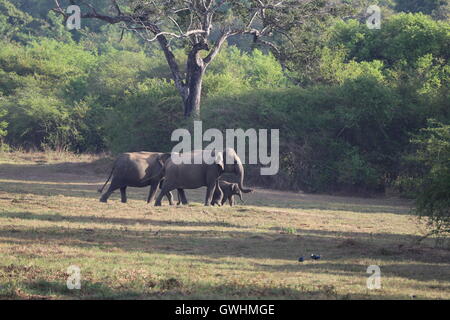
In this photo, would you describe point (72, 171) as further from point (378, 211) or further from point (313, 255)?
point (313, 255)

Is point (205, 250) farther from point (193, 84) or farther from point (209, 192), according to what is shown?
point (193, 84)

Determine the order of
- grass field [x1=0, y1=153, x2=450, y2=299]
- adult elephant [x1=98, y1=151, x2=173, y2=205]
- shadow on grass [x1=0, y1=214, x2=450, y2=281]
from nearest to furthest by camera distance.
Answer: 1. grass field [x1=0, y1=153, x2=450, y2=299]
2. shadow on grass [x1=0, y1=214, x2=450, y2=281]
3. adult elephant [x1=98, y1=151, x2=173, y2=205]

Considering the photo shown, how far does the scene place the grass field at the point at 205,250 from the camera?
1123cm

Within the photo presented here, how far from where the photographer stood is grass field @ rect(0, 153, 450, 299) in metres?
11.2

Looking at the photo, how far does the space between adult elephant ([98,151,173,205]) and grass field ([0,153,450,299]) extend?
69cm

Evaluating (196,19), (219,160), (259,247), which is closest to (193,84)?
(196,19)

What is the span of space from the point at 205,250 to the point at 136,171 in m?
8.50

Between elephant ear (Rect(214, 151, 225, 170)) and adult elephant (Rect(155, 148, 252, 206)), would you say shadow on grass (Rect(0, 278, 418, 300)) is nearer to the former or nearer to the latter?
adult elephant (Rect(155, 148, 252, 206))

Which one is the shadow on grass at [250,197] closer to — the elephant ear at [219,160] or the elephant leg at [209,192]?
the elephant leg at [209,192]

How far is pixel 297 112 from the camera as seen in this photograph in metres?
33.5

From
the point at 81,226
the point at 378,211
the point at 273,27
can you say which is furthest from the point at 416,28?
the point at 81,226

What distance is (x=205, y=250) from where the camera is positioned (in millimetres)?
15312

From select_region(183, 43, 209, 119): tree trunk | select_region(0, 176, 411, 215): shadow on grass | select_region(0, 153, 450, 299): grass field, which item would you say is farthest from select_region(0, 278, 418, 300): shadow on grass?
select_region(183, 43, 209, 119): tree trunk
